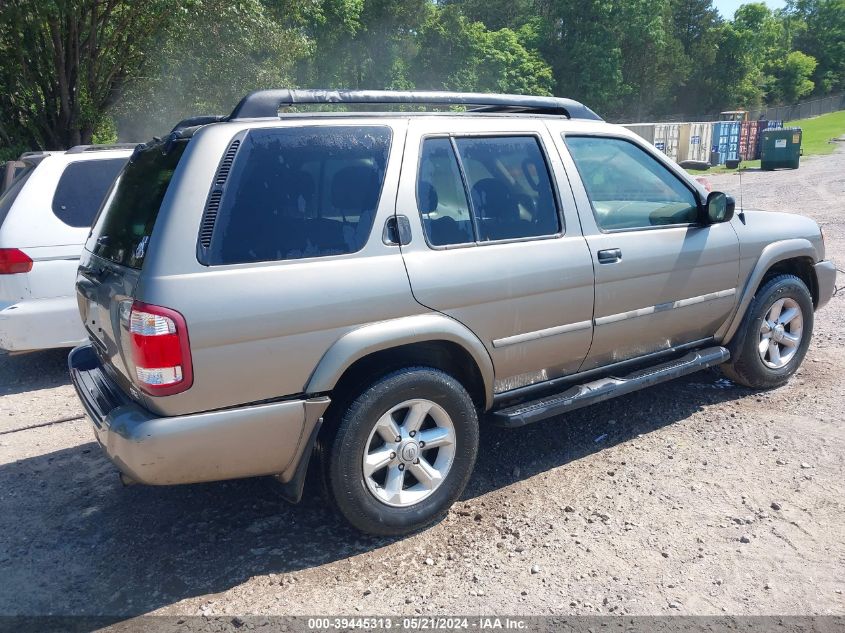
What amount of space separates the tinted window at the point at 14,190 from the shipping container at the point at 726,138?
1246 inches

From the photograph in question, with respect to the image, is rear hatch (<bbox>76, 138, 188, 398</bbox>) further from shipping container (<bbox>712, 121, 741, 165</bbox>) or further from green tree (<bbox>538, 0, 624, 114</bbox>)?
green tree (<bbox>538, 0, 624, 114</bbox>)

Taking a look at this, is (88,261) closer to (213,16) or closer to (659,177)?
(659,177)

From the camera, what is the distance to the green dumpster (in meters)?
29.0

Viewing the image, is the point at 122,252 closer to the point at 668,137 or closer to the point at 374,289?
the point at 374,289

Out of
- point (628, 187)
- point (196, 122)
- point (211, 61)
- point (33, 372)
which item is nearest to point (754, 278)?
point (628, 187)

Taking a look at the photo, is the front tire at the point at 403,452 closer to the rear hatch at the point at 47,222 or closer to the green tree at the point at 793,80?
the rear hatch at the point at 47,222

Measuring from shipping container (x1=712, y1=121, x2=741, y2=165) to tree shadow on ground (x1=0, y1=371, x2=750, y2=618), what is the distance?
3123 centimetres

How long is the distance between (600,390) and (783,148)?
94.9 ft

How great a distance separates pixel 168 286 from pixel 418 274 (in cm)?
111

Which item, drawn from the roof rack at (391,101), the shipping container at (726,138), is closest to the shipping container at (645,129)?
the shipping container at (726,138)

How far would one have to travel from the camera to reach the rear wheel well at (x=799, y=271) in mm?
5250

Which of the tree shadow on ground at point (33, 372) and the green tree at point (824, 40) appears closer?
the tree shadow on ground at point (33, 372)

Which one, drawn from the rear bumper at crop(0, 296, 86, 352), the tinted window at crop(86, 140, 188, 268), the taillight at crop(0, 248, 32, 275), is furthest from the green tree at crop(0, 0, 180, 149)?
the tinted window at crop(86, 140, 188, 268)

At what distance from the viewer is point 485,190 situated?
385 cm
